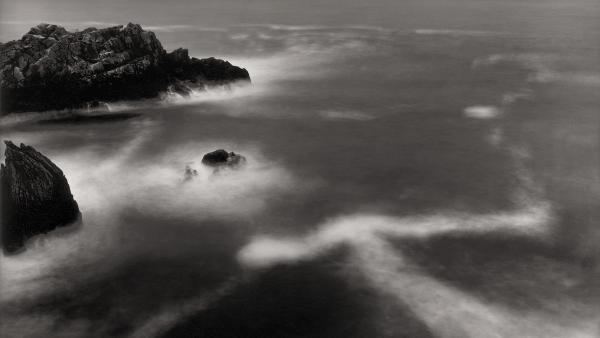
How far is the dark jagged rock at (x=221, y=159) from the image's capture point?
4203cm

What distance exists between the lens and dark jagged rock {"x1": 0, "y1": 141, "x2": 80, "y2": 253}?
32.5 meters

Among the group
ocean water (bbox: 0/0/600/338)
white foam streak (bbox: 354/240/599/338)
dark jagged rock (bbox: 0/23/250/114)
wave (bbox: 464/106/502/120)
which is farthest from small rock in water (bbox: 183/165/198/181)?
wave (bbox: 464/106/502/120)

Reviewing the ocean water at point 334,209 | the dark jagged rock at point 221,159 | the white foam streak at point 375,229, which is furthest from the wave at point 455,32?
the white foam streak at point 375,229

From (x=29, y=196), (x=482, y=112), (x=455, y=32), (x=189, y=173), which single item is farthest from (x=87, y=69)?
(x=455, y=32)

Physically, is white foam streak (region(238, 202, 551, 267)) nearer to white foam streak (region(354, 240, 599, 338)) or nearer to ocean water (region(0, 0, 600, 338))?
ocean water (region(0, 0, 600, 338))

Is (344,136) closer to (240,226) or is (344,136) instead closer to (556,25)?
(240,226)

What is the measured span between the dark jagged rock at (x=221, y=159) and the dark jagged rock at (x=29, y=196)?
10.9m

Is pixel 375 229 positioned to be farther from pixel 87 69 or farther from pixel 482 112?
pixel 87 69

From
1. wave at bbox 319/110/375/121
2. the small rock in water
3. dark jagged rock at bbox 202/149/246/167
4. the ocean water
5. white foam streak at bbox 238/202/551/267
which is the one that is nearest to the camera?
the ocean water

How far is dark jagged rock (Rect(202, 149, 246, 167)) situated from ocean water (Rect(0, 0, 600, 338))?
916mm

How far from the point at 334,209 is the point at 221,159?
34.5ft

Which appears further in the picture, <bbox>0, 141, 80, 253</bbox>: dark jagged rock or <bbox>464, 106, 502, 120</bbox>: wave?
<bbox>464, 106, 502, 120</bbox>: wave

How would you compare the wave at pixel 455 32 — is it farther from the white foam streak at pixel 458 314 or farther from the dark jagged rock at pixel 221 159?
the white foam streak at pixel 458 314

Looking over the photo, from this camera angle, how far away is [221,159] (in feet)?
139
